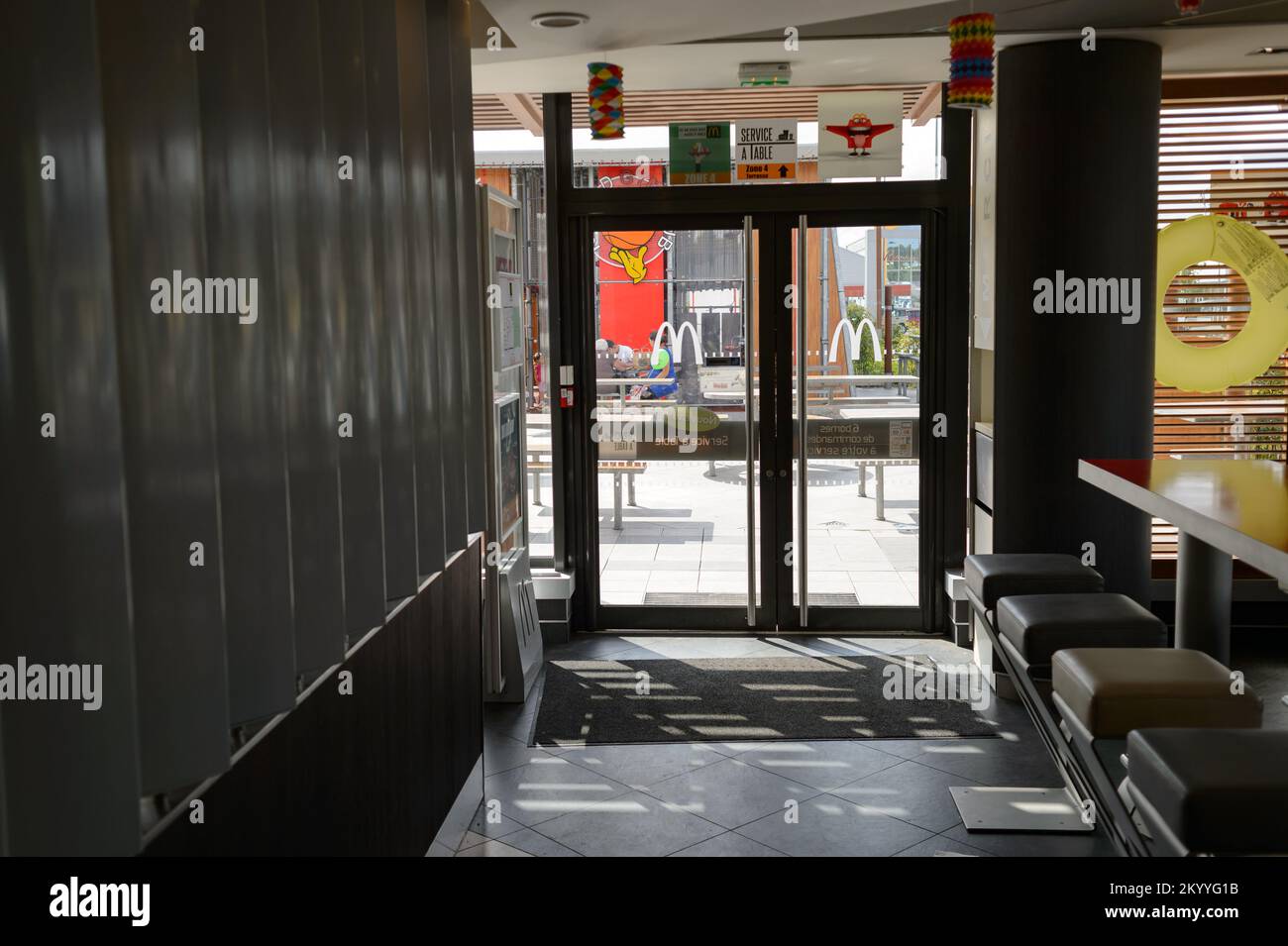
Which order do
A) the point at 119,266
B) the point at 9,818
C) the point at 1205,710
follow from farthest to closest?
the point at 1205,710
the point at 119,266
the point at 9,818

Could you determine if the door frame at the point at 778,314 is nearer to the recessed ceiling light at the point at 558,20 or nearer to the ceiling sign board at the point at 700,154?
the ceiling sign board at the point at 700,154

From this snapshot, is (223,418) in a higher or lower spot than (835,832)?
higher

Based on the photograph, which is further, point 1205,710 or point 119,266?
point 1205,710

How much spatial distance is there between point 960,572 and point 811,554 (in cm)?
80

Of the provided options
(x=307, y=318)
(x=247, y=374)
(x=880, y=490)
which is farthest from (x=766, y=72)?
(x=247, y=374)

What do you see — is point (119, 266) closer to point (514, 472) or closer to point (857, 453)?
point (514, 472)

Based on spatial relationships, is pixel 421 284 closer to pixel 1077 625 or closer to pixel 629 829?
pixel 629 829

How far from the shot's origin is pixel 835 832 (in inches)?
161

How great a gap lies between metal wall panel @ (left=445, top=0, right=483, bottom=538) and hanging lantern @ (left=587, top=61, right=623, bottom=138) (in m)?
1.35

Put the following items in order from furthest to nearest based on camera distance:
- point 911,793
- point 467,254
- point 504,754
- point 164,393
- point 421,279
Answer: point 504,754
point 911,793
point 467,254
point 421,279
point 164,393

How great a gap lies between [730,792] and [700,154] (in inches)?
138

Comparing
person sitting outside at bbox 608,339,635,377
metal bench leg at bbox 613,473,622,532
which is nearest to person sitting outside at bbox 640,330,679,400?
person sitting outside at bbox 608,339,635,377

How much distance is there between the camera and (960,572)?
637 cm
